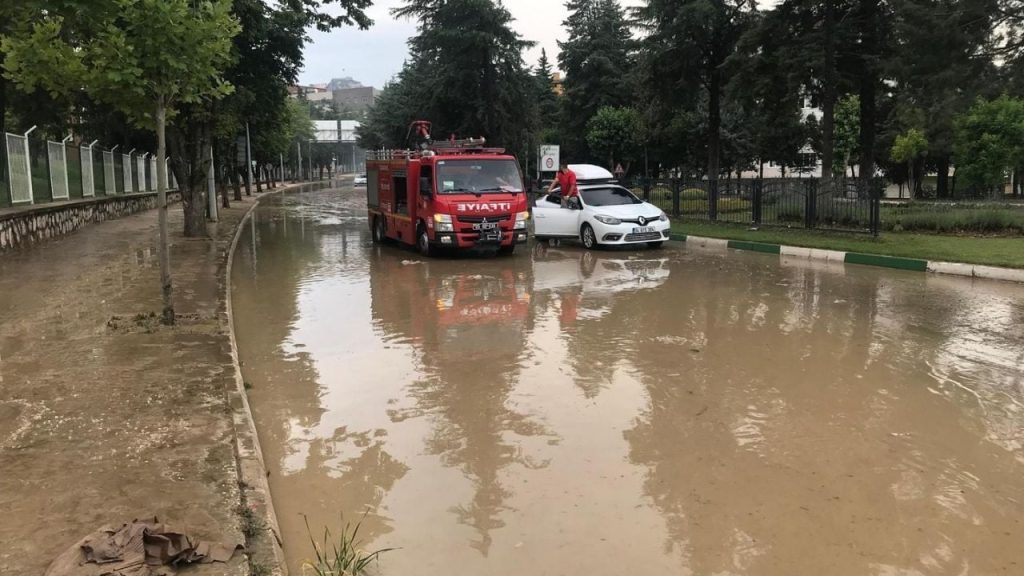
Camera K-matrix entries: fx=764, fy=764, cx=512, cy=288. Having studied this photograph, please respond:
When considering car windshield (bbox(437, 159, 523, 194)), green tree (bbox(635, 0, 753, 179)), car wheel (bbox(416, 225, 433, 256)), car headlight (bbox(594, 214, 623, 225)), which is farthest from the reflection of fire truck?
green tree (bbox(635, 0, 753, 179))

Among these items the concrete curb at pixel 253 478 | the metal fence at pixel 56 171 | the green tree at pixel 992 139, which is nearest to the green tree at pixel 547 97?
the green tree at pixel 992 139

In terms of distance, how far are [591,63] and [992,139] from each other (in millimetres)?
23890

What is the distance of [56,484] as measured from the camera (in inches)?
171

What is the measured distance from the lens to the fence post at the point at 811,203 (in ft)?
61.9

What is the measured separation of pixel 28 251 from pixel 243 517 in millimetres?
14384

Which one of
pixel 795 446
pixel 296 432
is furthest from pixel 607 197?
pixel 296 432

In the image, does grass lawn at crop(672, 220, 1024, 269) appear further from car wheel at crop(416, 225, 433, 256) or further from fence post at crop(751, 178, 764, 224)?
car wheel at crop(416, 225, 433, 256)

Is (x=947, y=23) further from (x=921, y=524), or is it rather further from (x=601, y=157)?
(x=601, y=157)

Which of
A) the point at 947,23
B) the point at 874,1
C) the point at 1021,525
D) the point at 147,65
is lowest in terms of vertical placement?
the point at 1021,525

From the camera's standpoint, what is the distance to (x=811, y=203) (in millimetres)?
19156

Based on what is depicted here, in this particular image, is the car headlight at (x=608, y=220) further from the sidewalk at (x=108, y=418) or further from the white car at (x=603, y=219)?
the sidewalk at (x=108, y=418)

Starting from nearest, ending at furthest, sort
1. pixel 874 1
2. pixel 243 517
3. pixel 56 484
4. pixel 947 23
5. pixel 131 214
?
pixel 243 517 → pixel 56 484 → pixel 947 23 → pixel 874 1 → pixel 131 214

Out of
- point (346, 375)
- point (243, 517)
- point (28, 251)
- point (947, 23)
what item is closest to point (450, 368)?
point (346, 375)

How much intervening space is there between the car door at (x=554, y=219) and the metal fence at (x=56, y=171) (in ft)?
40.1
